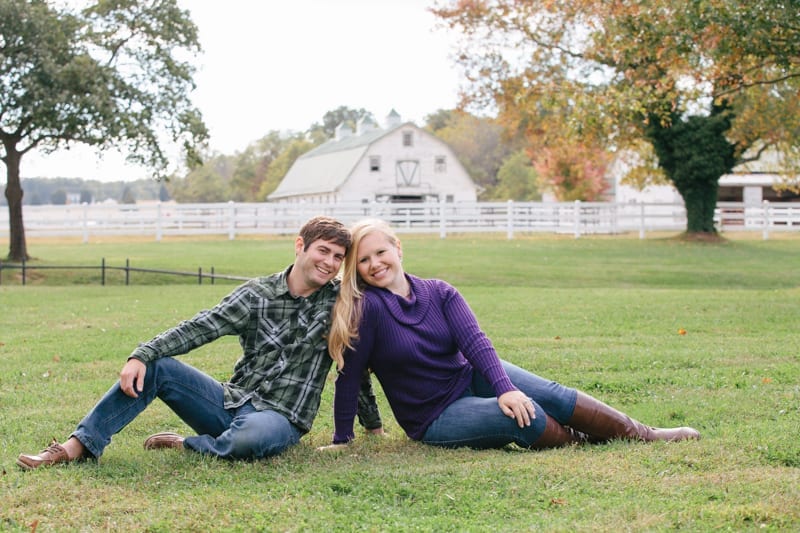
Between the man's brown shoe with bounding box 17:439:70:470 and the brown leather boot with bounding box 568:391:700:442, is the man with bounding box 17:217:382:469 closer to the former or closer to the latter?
the man's brown shoe with bounding box 17:439:70:470

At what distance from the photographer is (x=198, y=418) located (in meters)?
5.32

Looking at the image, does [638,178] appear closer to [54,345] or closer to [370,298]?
[54,345]

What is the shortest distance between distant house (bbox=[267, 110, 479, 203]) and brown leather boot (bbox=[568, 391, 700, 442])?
51835 millimetres

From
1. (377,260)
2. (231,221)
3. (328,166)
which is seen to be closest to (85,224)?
(231,221)

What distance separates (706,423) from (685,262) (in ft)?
68.4

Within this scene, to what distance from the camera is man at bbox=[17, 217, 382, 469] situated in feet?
16.7

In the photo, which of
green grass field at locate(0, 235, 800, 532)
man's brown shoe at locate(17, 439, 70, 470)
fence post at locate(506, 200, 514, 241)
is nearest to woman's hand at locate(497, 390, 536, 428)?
green grass field at locate(0, 235, 800, 532)

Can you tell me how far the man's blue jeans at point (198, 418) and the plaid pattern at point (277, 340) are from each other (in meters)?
0.08

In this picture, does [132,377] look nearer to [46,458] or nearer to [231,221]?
[46,458]

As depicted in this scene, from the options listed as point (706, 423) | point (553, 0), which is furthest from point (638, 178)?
point (706, 423)

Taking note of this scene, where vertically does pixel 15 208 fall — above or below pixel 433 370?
above

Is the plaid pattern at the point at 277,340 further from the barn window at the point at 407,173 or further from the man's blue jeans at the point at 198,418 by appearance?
the barn window at the point at 407,173

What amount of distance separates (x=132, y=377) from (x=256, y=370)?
2.40 feet

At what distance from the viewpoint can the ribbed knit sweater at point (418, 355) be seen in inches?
206
